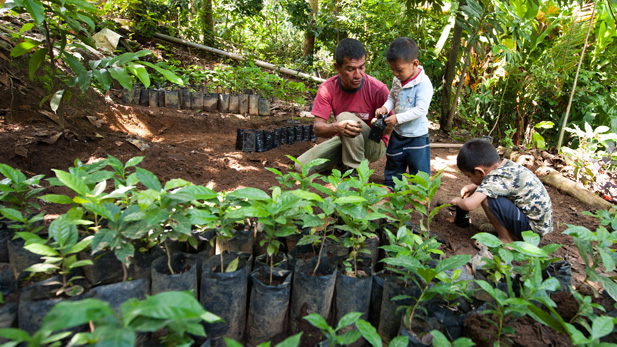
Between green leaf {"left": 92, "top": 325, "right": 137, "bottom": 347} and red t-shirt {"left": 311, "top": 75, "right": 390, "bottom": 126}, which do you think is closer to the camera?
green leaf {"left": 92, "top": 325, "right": 137, "bottom": 347}

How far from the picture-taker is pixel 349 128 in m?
3.00

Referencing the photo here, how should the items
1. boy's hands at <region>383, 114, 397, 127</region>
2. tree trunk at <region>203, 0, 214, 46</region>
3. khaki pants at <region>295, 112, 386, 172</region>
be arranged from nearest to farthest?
boy's hands at <region>383, 114, 397, 127</region> < khaki pants at <region>295, 112, 386, 172</region> < tree trunk at <region>203, 0, 214, 46</region>

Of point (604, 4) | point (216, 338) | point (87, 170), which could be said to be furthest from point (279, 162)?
point (604, 4)

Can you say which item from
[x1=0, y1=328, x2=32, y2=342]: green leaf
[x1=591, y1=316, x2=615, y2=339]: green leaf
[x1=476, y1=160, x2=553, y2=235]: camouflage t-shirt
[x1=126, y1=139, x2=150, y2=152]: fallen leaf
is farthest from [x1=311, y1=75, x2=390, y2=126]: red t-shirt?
[x1=0, y1=328, x2=32, y2=342]: green leaf

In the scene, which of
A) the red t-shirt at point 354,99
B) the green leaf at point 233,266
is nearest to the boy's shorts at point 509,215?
the red t-shirt at point 354,99

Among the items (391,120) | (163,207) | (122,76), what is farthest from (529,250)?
(122,76)

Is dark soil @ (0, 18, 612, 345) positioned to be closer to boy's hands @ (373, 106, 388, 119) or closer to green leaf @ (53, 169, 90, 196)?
boy's hands @ (373, 106, 388, 119)

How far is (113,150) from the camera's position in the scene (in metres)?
3.31

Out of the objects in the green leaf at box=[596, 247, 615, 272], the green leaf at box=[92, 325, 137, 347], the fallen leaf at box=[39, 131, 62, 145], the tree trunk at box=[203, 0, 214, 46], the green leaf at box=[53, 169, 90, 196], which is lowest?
the fallen leaf at box=[39, 131, 62, 145]

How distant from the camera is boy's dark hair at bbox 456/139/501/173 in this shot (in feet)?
7.54

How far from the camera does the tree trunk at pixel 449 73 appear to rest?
4.99 metres

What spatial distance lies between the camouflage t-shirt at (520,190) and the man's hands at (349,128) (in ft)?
3.60

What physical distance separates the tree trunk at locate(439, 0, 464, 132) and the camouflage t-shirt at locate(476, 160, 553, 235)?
3137mm

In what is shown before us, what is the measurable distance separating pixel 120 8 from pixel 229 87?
12.2 ft
